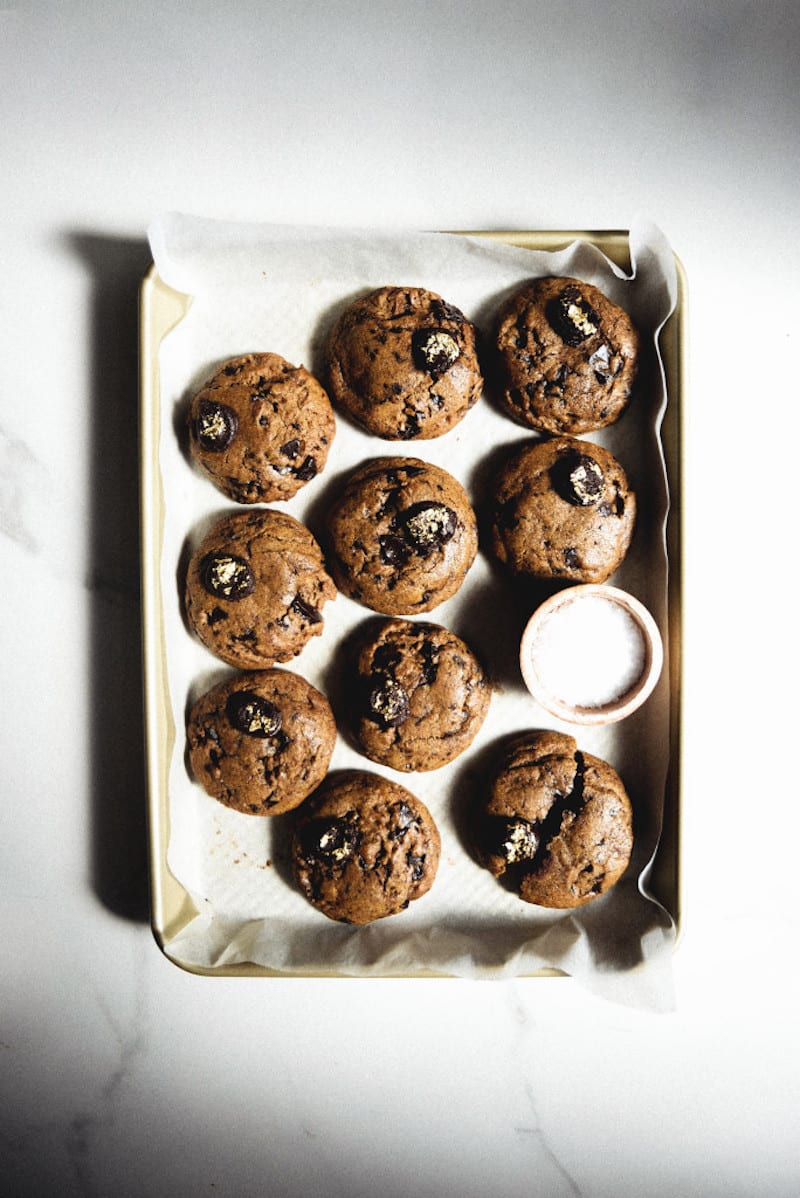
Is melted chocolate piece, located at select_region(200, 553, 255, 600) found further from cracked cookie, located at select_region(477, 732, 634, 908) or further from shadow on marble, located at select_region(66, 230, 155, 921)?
cracked cookie, located at select_region(477, 732, 634, 908)

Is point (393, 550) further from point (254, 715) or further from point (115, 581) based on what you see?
point (115, 581)

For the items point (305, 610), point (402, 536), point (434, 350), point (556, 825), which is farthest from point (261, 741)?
point (434, 350)

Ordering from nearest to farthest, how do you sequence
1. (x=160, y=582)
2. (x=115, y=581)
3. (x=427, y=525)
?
1. (x=427, y=525)
2. (x=160, y=582)
3. (x=115, y=581)

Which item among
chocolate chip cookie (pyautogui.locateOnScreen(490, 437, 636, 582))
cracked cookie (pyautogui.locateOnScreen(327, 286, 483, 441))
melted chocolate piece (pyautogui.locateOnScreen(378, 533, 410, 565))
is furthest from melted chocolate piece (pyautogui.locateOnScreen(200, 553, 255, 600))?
chocolate chip cookie (pyautogui.locateOnScreen(490, 437, 636, 582))

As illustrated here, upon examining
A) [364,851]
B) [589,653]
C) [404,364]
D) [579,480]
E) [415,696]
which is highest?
[404,364]

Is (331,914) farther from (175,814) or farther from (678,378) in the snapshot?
(678,378)

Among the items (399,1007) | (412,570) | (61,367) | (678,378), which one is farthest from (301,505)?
(399,1007)
